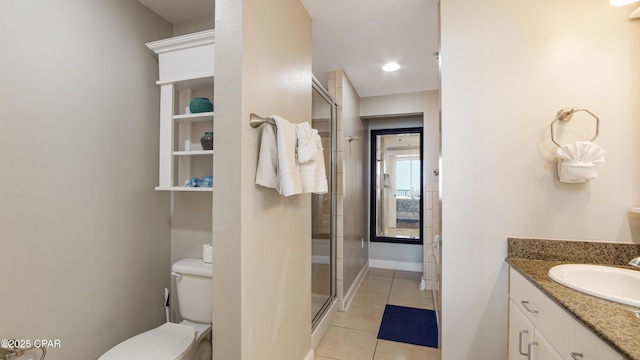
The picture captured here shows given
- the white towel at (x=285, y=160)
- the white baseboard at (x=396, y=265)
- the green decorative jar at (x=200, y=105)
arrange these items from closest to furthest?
the white towel at (x=285, y=160) < the green decorative jar at (x=200, y=105) < the white baseboard at (x=396, y=265)

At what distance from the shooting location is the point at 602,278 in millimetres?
1244

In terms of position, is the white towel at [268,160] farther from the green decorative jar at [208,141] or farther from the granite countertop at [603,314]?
the granite countertop at [603,314]

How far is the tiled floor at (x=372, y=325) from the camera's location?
2.10 m

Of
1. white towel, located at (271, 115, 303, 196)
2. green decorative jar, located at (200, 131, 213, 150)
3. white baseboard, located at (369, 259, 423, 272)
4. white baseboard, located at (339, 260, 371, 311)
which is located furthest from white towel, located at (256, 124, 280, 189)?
white baseboard, located at (369, 259, 423, 272)

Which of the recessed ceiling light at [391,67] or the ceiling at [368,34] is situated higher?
the ceiling at [368,34]

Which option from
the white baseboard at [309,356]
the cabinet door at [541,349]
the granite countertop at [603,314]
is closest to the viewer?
the granite countertop at [603,314]

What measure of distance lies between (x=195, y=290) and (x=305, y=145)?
119 centimetres

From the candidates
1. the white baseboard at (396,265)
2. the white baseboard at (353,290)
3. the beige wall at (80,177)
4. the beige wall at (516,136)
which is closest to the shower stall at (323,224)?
the white baseboard at (353,290)

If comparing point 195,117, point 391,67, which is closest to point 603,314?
point 195,117

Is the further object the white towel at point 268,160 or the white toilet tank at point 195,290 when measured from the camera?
the white toilet tank at point 195,290

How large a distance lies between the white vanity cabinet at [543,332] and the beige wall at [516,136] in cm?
13

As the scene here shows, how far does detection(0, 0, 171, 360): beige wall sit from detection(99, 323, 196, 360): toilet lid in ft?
1.07

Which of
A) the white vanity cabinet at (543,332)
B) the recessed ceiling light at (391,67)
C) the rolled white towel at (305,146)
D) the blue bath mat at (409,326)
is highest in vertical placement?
the recessed ceiling light at (391,67)

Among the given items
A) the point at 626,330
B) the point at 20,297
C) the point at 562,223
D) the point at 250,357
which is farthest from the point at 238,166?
the point at 562,223
